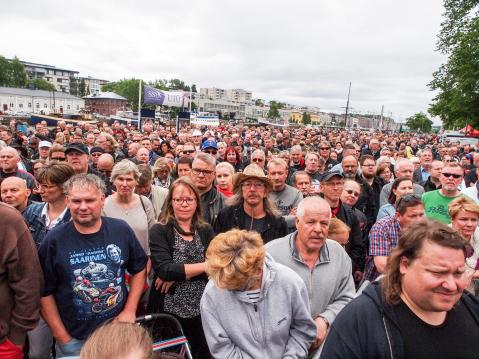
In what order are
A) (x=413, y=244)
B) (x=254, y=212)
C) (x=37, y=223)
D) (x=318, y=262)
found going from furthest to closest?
1. (x=254, y=212)
2. (x=37, y=223)
3. (x=318, y=262)
4. (x=413, y=244)

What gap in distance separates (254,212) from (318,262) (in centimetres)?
111

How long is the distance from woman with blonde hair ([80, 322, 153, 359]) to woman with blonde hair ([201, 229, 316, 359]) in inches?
26.2

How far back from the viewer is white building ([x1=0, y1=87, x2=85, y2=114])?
85938mm

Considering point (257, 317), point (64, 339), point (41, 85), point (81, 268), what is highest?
point (41, 85)

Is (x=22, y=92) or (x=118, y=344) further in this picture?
(x=22, y=92)

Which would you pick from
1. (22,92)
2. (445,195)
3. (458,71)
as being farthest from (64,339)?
(22,92)

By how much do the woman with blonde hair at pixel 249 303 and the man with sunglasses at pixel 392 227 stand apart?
1.30 meters

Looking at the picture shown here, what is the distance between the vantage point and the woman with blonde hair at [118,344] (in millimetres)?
1418

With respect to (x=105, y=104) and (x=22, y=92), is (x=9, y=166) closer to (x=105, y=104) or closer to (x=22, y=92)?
(x=22, y=92)

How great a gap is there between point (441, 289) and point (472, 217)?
209 centimetres

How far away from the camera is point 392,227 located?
328 cm

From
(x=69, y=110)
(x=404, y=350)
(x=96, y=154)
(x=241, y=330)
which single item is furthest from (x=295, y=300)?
(x=69, y=110)

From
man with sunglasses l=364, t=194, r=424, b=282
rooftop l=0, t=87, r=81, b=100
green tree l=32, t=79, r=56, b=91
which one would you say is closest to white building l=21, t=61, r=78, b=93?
green tree l=32, t=79, r=56, b=91

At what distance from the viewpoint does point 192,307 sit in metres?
2.90
